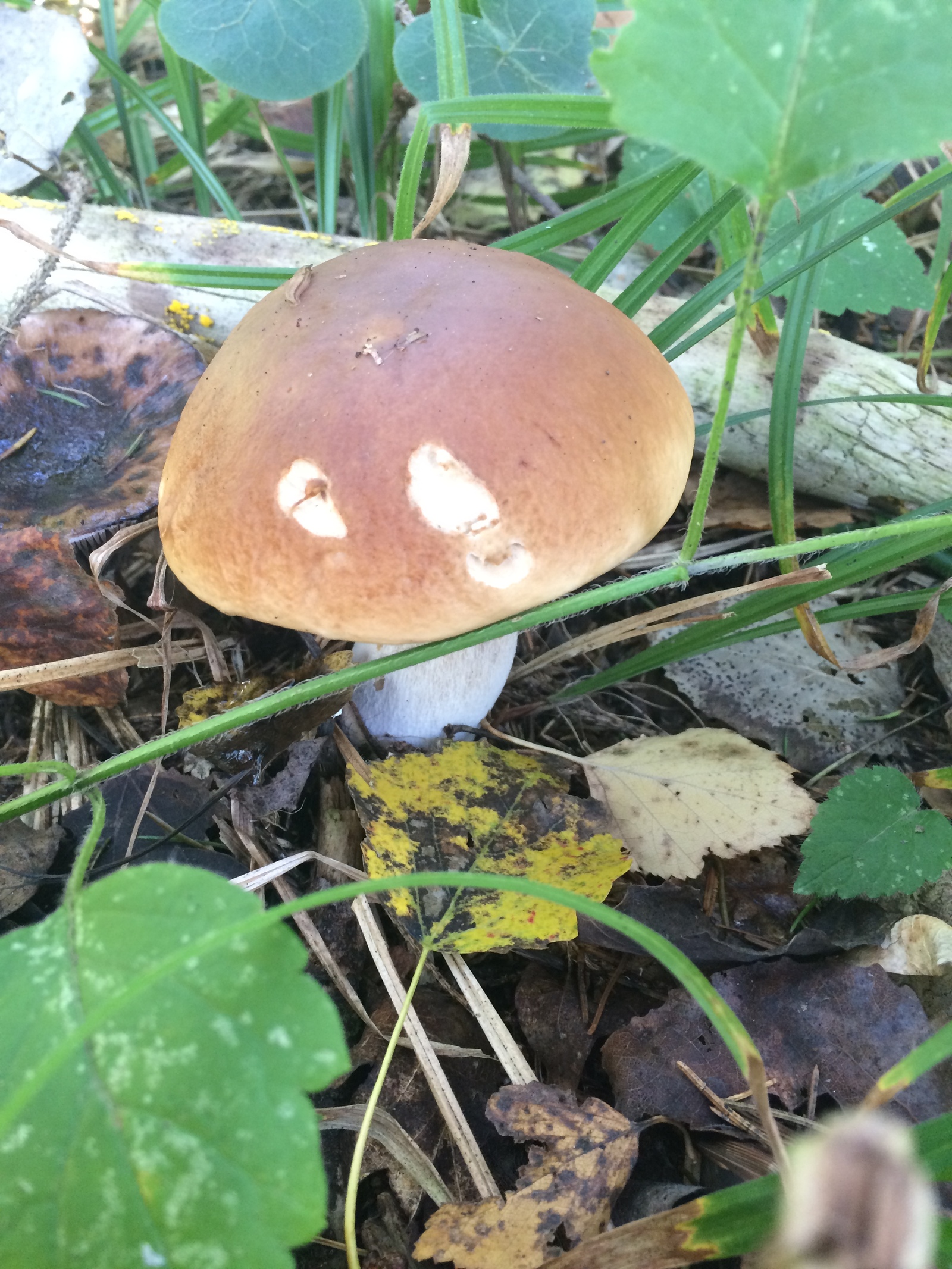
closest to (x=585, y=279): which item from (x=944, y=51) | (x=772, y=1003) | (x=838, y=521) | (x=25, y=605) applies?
(x=838, y=521)

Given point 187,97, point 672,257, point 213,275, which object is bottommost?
point 672,257

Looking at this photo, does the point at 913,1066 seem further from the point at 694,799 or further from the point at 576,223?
the point at 576,223

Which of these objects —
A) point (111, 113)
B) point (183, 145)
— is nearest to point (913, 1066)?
point (183, 145)

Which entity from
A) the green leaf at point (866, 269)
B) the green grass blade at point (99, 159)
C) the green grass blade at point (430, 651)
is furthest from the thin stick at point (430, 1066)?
the green grass blade at point (99, 159)

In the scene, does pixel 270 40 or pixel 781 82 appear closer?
pixel 781 82

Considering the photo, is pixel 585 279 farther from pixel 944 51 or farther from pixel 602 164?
pixel 602 164

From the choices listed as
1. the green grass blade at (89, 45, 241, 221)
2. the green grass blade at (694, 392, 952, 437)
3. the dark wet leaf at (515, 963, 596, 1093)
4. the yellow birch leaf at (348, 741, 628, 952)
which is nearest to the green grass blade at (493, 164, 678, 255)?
the green grass blade at (694, 392, 952, 437)
